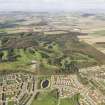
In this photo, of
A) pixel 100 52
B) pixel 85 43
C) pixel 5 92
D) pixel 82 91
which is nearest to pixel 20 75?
pixel 5 92

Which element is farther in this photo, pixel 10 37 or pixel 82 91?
pixel 10 37

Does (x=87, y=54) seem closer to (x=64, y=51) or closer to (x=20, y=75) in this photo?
(x=64, y=51)

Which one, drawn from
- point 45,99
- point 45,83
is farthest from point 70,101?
point 45,83

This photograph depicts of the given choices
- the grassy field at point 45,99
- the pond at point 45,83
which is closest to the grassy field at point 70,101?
the grassy field at point 45,99

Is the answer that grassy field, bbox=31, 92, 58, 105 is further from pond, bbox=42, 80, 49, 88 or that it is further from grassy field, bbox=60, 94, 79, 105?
pond, bbox=42, 80, 49, 88

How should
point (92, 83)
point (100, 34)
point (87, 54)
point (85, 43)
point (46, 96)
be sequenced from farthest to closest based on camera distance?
point (100, 34)
point (85, 43)
point (87, 54)
point (92, 83)
point (46, 96)

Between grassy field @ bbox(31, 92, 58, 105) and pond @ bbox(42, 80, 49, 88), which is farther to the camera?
pond @ bbox(42, 80, 49, 88)

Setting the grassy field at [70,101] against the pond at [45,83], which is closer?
the grassy field at [70,101]

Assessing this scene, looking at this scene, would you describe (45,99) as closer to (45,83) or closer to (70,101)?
(70,101)

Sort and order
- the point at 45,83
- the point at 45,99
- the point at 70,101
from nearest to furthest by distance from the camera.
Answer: the point at 70,101 → the point at 45,99 → the point at 45,83

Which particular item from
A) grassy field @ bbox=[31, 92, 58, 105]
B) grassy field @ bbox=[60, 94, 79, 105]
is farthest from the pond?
grassy field @ bbox=[60, 94, 79, 105]

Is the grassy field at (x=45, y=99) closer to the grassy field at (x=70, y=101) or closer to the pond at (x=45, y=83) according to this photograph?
the grassy field at (x=70, y=101)
